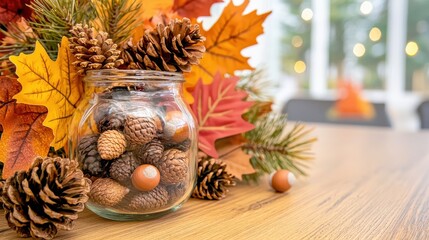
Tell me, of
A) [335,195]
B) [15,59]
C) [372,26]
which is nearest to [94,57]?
[15,59]

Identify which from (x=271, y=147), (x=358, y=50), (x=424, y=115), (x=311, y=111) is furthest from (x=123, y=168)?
(x=358, y=50)

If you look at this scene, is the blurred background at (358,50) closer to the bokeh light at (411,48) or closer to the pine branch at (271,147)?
the bokeh light at (411,48)

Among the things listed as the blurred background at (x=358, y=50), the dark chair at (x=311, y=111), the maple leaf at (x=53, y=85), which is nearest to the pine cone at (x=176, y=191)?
the maple leaf at (x=53, y=85)

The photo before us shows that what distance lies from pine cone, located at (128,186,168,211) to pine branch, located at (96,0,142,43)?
0.14m

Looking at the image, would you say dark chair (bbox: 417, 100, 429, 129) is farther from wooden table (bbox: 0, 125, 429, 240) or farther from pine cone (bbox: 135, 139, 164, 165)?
pine cone (bbox: 135, 139, 164, 165)

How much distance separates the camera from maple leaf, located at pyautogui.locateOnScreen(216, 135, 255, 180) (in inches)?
19.4

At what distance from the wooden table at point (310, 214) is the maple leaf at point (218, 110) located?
0.07 m

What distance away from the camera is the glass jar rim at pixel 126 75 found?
1.15 feet

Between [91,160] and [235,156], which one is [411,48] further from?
[91,160]

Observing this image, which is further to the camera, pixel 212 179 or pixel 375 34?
pixel 375 34

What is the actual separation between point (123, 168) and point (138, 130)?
0.03m

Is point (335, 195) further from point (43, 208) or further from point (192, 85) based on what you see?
point (43, 208)

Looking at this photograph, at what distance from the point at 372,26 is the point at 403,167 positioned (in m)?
3.27

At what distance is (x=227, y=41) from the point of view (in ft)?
1.57
